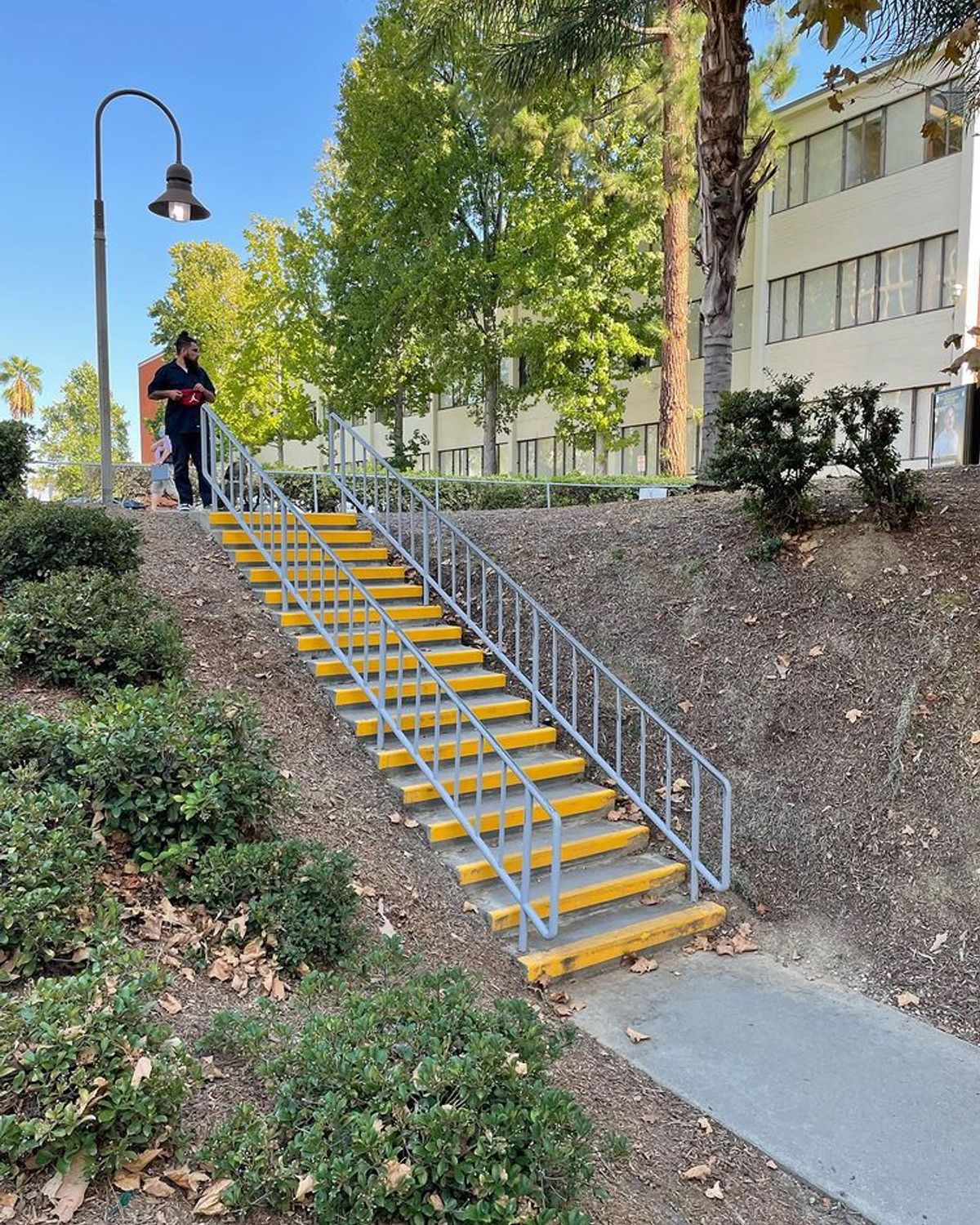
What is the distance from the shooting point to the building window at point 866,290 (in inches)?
662

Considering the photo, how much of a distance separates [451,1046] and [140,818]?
1610mm

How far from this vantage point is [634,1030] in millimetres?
3574

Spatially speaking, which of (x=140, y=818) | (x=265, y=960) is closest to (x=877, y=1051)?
(x=265, y=960)

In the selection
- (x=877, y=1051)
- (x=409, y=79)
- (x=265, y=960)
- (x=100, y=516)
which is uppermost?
(x=409, y=79)

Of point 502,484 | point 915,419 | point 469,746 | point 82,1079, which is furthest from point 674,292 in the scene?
point 82,1079

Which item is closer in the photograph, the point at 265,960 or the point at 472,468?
the point at 265,960

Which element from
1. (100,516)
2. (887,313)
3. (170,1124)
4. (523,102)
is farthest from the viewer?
(887,313)

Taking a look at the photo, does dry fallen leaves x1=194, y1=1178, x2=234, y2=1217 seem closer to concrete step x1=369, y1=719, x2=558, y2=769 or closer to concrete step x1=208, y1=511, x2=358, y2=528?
concrete step x1=369, y1=719, x2=558, y2=769

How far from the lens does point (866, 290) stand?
18.2 m

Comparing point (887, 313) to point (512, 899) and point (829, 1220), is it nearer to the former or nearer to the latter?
point (512, 899)

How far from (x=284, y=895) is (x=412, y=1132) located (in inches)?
55.2

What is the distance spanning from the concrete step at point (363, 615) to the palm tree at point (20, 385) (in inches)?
2441

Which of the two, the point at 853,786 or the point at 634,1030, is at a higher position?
the point at 853,786

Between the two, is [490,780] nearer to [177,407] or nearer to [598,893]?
[598,893]
